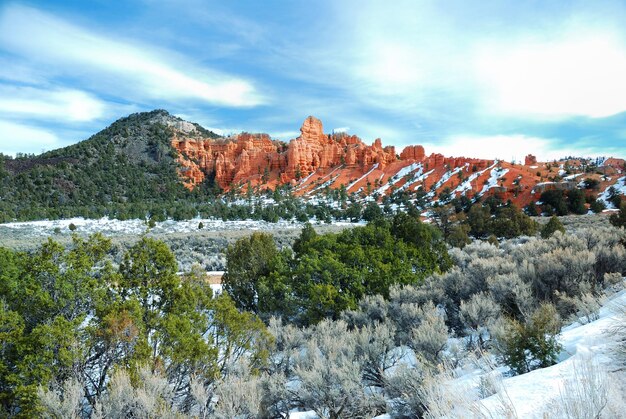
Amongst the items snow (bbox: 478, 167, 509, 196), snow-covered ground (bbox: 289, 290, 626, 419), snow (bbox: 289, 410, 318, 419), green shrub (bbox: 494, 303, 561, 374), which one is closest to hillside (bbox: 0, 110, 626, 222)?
snow (bbox: 478, 167, 509, 196)

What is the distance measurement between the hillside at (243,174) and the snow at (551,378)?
51703 mm

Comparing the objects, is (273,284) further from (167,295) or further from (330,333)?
(167,295)

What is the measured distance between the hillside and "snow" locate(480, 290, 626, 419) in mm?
51703

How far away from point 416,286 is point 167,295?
6.56m

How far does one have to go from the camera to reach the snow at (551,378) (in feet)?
10.8

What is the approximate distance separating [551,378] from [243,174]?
115 metres

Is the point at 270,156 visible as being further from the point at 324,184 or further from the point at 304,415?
the point at 304,415

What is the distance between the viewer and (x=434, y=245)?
14.1 meters

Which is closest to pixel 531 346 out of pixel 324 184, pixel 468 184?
pixel 468 184

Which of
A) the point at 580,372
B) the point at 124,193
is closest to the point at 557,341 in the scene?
the point at 580,372

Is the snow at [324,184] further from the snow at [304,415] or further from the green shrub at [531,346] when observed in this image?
the green shrub at [531,346]

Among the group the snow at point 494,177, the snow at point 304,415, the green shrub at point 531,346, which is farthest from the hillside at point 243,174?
the green shrub at point 531,346

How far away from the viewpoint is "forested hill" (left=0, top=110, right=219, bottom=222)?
60.4 metres

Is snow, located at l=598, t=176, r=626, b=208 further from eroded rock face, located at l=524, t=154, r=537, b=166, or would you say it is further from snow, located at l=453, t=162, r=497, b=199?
eroded rock face, located at l=524, t=154, r=537, b=166
